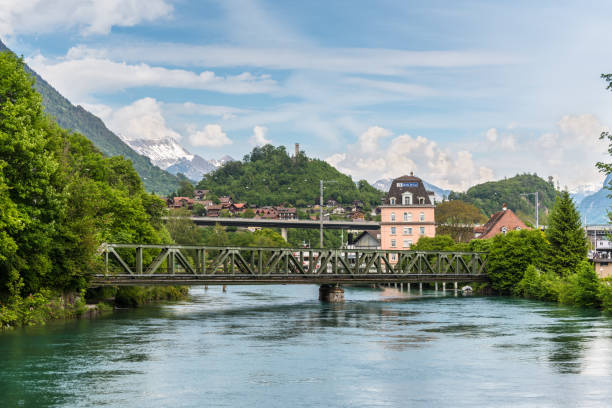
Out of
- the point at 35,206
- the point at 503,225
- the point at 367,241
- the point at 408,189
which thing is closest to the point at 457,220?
the point at 408,189

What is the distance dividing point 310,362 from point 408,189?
330 ft

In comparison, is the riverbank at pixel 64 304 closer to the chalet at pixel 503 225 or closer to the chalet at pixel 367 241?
the chalet at pixel 503 225

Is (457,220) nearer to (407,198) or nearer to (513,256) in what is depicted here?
(407,198)

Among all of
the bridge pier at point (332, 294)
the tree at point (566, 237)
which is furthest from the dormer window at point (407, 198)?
the bridge pier at point (332, 294)

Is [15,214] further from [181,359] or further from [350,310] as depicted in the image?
[350,310]

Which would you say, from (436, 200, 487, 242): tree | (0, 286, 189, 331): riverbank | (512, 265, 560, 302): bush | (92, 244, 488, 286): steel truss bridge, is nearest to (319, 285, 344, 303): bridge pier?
(92, 244, 488, 286): steel truss bridge

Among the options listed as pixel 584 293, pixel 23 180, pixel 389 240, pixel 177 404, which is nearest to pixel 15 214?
pixel 23 180

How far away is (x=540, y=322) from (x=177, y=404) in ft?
103

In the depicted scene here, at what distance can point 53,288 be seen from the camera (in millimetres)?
48094

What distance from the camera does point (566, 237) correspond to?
75.5 m

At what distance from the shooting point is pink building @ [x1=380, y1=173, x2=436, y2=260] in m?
130

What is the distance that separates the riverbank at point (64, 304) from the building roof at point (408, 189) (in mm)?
68489

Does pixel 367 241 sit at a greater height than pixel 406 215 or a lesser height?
lesser

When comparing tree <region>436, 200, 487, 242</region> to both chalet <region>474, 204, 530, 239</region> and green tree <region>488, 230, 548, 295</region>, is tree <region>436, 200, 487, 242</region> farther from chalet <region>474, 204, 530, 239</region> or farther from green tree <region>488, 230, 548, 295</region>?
green tree <region>488, 230, 548, 295</region>
